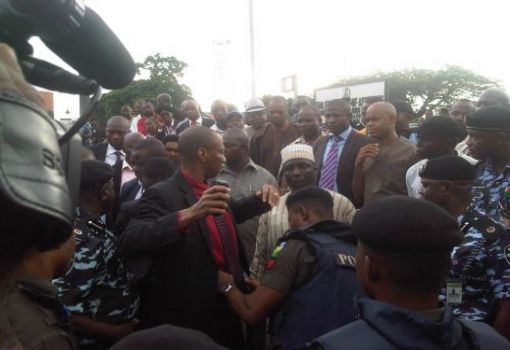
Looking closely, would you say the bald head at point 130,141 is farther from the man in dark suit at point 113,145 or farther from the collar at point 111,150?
the collar at point 111,150

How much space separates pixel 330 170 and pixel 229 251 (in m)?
2.53

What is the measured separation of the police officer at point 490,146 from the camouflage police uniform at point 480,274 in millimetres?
1103

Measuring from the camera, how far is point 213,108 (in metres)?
9.28

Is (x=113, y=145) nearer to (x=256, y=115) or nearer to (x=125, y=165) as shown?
(x=125, y=165)

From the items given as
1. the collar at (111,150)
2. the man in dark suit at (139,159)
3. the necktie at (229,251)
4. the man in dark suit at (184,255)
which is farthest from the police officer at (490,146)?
the collar at (111,150)

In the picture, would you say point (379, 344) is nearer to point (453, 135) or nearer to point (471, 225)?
point (471, 225)

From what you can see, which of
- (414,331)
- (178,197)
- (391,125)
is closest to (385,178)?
(391,125)

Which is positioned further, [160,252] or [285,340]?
[160,252]

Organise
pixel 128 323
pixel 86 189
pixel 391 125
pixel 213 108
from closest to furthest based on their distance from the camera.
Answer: pixel 128 323, pixel 86 189, pixel 391 125, pixel 213 108

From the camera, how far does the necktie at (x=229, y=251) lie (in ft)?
10.8

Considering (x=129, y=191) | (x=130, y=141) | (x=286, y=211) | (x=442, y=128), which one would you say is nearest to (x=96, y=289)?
Answer: (x=286, y=211)

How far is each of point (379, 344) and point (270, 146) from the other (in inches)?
213

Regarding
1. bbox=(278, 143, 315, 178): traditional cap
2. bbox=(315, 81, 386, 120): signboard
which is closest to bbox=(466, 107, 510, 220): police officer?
bbox=(278, 143, 315, 178): traditional cap

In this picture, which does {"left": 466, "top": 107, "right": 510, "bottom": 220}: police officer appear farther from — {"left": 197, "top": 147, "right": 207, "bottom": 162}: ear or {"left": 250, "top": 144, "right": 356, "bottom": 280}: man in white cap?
{"left": 197, "top": 147, "right": 207, "bottom": 162}: ear
